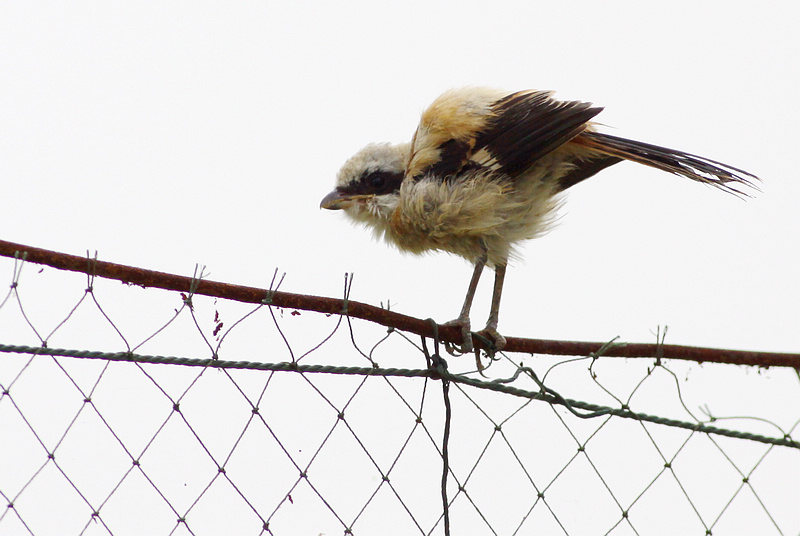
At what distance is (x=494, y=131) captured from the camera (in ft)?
6.61

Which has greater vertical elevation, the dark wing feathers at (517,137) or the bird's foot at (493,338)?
the dark wing feathers at (517,137)

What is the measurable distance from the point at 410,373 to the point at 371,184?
0.87 metres

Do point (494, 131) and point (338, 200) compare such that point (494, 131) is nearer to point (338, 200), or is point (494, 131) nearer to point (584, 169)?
point (584, 169)


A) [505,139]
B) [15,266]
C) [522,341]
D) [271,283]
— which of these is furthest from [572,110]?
[15,266]

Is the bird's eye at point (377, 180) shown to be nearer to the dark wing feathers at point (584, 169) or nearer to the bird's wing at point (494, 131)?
the bird's wing at point (494, 131)

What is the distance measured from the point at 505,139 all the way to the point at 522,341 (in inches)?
24.3

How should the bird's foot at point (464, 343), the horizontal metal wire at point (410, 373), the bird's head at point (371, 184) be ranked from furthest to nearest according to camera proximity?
1. the bird's head at point (371, 184)
2. the bird's foot at point (464, 343)
3. the horizontal metal wire at point (410, 373)

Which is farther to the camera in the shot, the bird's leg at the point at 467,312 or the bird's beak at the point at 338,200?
the bird's beak at the point at 338,200

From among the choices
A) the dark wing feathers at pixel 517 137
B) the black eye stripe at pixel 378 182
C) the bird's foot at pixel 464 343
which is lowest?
the bird's foot at pixel 464 343

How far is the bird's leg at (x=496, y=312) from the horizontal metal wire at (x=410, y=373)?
31 cm

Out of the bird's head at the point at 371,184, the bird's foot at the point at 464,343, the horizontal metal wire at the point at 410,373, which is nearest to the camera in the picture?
the horizontal metal wire at the point at 410,373

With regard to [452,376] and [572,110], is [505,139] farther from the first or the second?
[452,376]

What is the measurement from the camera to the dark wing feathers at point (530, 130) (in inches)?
76.7

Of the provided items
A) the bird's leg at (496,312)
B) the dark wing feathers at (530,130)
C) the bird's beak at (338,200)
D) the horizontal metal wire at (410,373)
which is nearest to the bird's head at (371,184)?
the bird's beak at (338,200)
